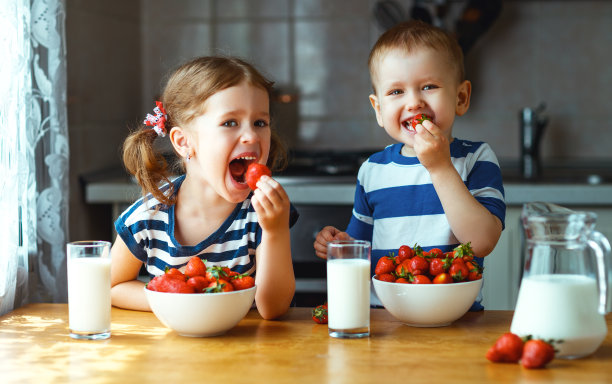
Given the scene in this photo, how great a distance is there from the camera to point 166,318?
1.10 metres

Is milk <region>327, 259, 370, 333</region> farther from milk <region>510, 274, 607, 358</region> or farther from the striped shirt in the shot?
the striped shirt

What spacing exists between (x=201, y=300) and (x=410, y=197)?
0.60 metres

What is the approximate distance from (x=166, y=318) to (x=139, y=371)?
0.14 m

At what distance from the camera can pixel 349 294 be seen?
1073 mm

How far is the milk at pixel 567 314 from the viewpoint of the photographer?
3.24 ft

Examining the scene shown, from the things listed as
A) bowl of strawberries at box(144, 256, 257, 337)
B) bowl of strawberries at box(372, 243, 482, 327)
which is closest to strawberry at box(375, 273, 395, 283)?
bowl of strawberries at box(372, 243, 482, 327)

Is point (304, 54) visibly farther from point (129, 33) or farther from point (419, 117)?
point (419, 117)

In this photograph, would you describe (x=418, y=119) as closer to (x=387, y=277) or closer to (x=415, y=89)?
(x=415, y=89)

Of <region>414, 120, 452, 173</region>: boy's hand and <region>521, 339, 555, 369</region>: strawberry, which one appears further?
<region>414, 120, 452, 173</region>: boy's hand

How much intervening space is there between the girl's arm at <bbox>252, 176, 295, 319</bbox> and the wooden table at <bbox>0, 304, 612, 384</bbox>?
4cm

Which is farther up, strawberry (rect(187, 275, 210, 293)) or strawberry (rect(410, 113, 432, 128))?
strawberry (rect(410, 113, 432, 128))

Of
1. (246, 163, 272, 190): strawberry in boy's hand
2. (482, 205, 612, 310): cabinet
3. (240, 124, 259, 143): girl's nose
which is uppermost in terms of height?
(240, 124, 259, 143): girl's nose

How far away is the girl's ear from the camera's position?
4.73 feet

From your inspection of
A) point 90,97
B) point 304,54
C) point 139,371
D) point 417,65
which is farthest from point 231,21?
point 139,371
